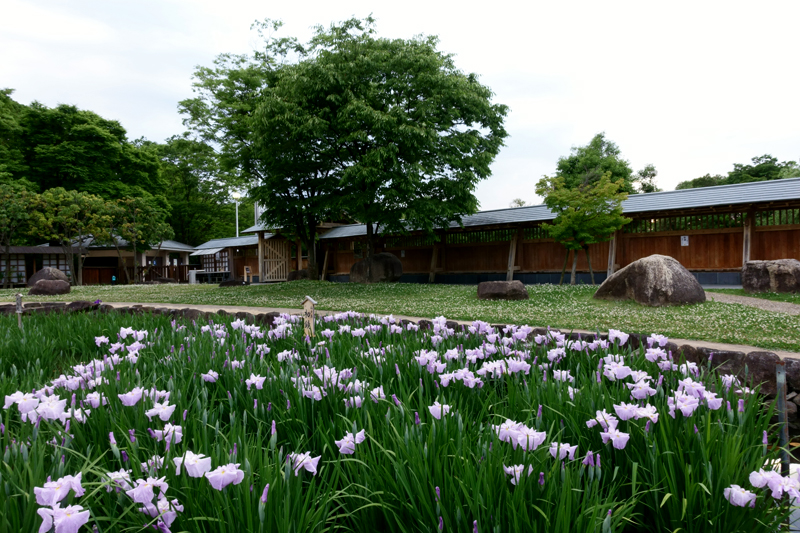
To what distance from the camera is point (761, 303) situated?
11.1 metres

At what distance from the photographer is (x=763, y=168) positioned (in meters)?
40.4

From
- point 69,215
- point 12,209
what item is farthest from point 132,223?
point 12,209

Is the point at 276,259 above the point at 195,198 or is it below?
below

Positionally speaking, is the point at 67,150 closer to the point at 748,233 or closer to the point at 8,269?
the point at 8,269

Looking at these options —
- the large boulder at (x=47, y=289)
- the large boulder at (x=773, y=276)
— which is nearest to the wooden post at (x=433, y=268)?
the large boulder at (x=773, y=276)

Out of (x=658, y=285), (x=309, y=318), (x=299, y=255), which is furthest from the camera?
(x=299, y=255)

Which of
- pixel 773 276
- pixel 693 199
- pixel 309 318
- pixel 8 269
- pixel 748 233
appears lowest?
pixel 309 318

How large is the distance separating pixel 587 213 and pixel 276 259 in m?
19.5

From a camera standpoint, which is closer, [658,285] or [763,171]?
[658,285]

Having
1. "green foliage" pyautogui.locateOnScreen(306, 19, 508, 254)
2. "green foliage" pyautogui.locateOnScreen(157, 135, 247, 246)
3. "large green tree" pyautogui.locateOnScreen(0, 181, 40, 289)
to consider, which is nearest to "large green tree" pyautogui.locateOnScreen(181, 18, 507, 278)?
"green foliage" pyautogui.locateOnScreen(306, 19, 508, 254)

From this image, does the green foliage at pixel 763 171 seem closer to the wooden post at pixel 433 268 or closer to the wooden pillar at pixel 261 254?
the wooden post at pixel 433 268

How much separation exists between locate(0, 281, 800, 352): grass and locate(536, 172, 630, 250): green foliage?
2.46m

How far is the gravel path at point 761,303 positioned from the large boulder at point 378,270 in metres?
12.1

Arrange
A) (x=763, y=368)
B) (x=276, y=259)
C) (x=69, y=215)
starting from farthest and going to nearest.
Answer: (x=276, y=259) < (x=69, y=215) < (x=763, y=368)
